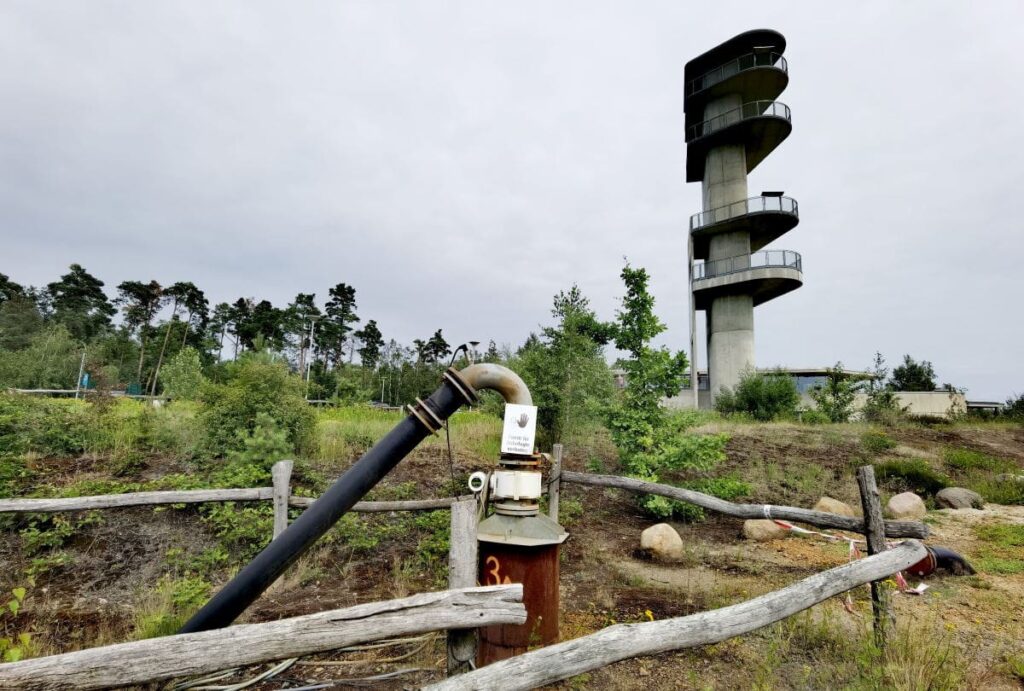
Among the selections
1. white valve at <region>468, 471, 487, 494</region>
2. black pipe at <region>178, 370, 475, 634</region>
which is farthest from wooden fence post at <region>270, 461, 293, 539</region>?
white valve at <region>468, 471, 487, 494</region>

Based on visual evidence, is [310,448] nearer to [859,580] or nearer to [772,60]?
[859,580]

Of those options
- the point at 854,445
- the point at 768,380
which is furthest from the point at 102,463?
the point at 768,380

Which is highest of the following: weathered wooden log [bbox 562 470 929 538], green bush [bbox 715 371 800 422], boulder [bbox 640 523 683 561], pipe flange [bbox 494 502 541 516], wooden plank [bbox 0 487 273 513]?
green bush [bbox 715 371 800 422]

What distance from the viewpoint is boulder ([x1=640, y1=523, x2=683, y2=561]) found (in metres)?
5.90

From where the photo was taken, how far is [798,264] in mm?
21875

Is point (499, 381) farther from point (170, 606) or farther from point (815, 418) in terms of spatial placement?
point (815, 418)

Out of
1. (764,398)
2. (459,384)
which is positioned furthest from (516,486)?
(764,398)

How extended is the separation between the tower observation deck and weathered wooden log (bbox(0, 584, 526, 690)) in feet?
71.2

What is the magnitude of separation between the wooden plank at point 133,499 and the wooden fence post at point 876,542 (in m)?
5.18

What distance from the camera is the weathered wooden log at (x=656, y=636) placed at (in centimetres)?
201

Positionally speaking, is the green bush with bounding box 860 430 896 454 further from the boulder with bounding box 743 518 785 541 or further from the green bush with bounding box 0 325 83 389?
the green bush with bounding box 0 325 83 389

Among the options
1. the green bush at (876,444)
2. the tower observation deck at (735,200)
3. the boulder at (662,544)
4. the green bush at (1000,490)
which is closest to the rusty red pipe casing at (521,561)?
the boulder at (662,544)

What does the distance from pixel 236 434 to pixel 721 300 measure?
22.5 metres

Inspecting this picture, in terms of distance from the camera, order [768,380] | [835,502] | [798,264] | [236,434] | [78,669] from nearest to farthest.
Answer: [78,669]
[236,434]
[835,502]
[768,380]
[798,264]
